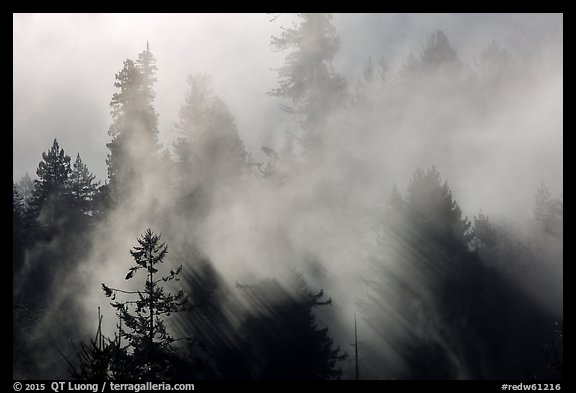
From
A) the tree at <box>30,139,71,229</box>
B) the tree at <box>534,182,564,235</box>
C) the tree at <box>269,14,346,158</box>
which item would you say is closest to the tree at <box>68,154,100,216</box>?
the tree at <box>30,139,71,229</box>

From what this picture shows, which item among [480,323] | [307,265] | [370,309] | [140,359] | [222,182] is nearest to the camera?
[140,359]

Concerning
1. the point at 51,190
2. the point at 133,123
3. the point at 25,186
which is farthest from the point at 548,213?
the point at 25,186

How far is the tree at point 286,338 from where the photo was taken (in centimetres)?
2870

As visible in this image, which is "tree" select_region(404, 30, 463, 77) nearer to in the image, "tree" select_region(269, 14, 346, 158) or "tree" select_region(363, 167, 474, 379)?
"tree" select_region(269, 14, 346, 158)

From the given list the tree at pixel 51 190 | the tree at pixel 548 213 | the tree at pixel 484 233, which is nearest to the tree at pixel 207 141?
the tree at pixel 51 190

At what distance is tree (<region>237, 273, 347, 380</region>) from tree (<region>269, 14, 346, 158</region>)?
20.1m

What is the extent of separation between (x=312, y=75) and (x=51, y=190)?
2730 cm

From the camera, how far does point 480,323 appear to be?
1361 inches

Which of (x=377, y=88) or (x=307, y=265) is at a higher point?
(x=377, y=88)

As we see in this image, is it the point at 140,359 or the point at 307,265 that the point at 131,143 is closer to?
the point at 307,265

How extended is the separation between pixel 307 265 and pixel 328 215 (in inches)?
191

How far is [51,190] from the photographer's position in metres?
50.6
